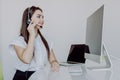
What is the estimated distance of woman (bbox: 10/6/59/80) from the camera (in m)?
1.77

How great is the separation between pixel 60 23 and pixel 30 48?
1343mm

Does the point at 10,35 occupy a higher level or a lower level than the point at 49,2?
lower

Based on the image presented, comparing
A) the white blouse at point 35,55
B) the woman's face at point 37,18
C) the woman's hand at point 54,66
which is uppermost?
the woman's face at point 37,18

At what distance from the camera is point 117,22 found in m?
3.10

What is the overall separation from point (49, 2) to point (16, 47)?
1.37 m

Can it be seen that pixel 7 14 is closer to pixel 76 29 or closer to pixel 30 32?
pixel 76 29

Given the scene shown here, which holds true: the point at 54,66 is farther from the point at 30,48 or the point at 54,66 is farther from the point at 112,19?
the point at 112,19

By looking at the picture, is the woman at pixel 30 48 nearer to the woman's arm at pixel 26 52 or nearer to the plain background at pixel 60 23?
the woman's arm at pixel 26 52

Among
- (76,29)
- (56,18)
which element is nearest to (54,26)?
(56,18)

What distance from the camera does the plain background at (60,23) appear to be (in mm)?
2920

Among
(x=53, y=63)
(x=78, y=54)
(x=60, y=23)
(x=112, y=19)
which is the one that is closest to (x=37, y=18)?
(x=53, y=63)

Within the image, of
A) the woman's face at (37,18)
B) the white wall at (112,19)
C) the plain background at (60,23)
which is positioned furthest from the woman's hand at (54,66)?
the white wall at (112,19)

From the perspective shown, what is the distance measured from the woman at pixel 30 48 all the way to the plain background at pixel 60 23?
3.42 ft

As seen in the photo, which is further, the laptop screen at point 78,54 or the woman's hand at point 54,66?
the laptop screen at point 78,54
